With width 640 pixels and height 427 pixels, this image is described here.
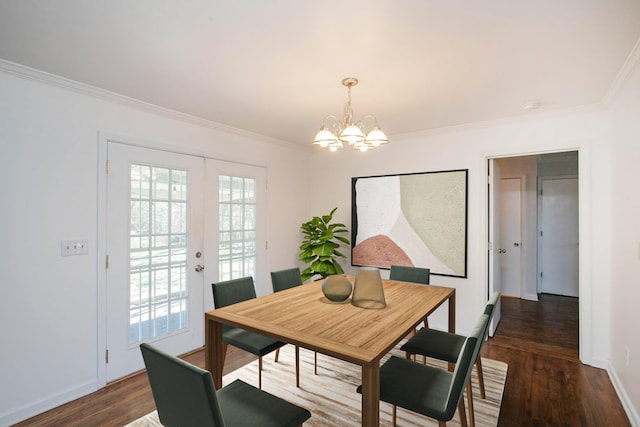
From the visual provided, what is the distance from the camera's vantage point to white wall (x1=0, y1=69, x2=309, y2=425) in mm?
2162

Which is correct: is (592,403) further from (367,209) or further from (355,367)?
(367,209)

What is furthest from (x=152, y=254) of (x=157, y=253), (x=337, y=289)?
(x=337, y=289)

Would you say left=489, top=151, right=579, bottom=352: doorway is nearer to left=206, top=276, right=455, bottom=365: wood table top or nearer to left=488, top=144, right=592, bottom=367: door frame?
left=488, top=144, right=592, bottom=367: door frame

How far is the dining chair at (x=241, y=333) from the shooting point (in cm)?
226

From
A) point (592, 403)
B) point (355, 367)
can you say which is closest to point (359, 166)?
point (355, 367)

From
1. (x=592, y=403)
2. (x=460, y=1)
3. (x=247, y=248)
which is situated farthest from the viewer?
(x=247, y=248)

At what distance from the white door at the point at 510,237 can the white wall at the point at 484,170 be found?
7.43 ft

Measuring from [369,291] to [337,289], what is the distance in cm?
22

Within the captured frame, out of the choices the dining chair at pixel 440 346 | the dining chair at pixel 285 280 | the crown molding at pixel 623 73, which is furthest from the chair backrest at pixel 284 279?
the crown molding at pixel 623 73

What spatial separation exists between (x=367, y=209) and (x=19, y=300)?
11.3ft

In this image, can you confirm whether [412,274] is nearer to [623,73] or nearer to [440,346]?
[440,346]

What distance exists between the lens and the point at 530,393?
2.49 m

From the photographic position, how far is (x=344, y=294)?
2166 mm

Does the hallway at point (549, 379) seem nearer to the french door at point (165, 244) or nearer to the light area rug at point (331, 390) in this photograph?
the light area rug at point (331, 390)
